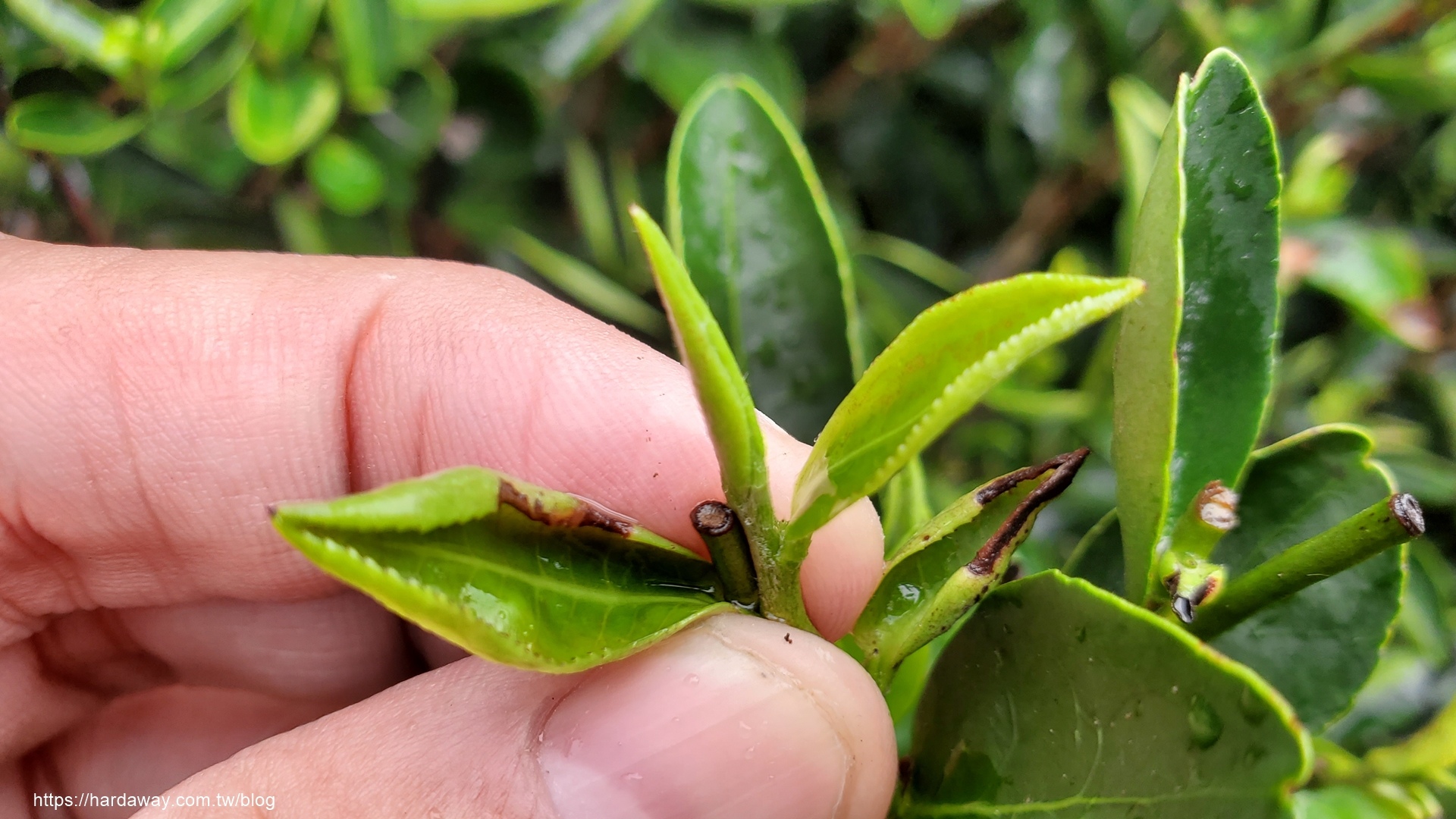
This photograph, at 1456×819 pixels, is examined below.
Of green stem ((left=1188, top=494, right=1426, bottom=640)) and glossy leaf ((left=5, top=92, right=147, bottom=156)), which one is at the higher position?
glossy leaf ((left=5, top=92, right=147, bottom=156))

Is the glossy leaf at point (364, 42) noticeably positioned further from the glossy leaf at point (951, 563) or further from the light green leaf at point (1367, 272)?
the light green leaf at point (1367, 272)

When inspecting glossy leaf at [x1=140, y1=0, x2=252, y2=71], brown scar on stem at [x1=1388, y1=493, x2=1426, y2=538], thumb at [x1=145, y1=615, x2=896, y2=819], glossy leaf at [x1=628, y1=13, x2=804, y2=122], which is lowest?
thumb at [x1=145, y1=615, x2=896, y2=819]

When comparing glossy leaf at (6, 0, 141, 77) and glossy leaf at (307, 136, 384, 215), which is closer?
glossy leaf at (6, 0, 141, 77)

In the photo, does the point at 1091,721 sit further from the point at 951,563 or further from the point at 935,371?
the point at 935,371

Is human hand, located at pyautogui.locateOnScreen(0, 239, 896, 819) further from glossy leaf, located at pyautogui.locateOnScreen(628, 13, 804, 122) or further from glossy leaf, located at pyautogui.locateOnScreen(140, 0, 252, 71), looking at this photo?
glossy leaf, located at pyautogui.locateOnScreen(628, 13, 804, 122)

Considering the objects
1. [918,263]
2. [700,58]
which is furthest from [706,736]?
[700,58]

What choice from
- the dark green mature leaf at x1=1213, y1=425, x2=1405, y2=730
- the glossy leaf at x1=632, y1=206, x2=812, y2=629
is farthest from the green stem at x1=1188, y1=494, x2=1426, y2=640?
the glossy leaf at x1=632, y1=206, x2=812, y2=629
